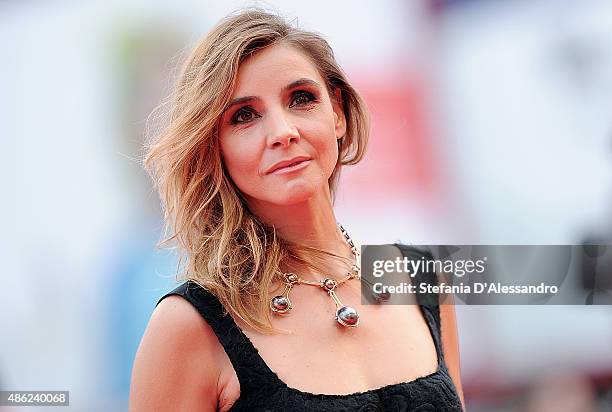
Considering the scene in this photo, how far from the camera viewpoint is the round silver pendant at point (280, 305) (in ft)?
3.92

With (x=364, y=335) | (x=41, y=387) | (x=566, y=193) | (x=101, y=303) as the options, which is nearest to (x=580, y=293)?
(x=566, y=193)

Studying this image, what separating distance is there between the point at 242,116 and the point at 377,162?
71cm

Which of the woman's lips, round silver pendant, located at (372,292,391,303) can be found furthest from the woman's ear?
round silver pendant, located at (372,292,391,303)

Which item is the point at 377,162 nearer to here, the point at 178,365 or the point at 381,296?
the point at 381,296

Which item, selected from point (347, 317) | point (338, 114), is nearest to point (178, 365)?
point (347, 317)

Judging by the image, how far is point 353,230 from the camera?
1.76 meters

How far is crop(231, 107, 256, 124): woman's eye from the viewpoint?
3.95 feet

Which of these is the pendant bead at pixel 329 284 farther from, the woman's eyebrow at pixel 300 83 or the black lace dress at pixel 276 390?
the woman's eyebrow at pixel 300 83

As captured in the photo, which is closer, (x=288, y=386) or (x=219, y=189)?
(x=288, y=386)

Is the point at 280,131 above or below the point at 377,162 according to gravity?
below

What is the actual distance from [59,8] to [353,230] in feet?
3.00

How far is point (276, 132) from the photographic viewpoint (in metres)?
1.16

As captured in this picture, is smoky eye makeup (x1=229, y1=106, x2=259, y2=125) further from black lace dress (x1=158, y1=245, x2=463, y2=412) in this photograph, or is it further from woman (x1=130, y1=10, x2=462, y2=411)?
black lace dress (x1=158, y1=245, x2=463, y2=412)

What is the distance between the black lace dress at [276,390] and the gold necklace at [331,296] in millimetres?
88
